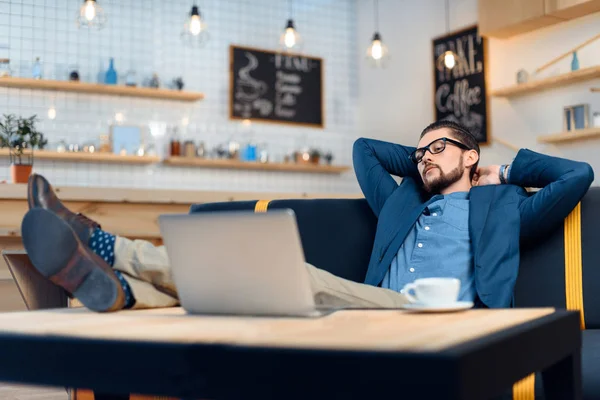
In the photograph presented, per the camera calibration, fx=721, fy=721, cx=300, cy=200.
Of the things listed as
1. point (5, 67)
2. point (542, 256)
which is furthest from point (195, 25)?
point (542, 256)

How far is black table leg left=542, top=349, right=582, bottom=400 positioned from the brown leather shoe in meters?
0.87

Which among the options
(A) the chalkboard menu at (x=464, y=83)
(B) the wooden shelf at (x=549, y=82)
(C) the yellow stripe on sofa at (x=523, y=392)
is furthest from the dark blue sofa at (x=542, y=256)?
(A) the chalkboard menu at (x=464, y=83)

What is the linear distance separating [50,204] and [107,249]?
13 cm

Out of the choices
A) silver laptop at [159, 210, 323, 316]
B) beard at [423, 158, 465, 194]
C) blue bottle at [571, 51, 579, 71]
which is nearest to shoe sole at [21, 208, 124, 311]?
silver laptop at [159, 210, 323, 316]

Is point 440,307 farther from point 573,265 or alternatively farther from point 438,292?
point 573,265

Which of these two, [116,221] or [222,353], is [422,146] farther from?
[116,221]

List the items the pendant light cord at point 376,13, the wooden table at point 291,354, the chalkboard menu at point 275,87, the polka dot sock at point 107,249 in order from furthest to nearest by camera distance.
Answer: the pendant light cord at point 376,13
the chalkboard menu at point 275,87
the polka dot sock at point 107,249
the wooden table at point 291,354

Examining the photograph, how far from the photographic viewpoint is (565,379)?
1.23m

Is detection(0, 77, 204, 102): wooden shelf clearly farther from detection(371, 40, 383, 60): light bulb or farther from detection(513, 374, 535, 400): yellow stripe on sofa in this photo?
detection(513, 374, 535, 400): yellow stripe on sofa

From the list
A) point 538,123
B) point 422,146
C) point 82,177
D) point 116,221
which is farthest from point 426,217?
point 82,177

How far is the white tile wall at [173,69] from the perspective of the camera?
592 cm

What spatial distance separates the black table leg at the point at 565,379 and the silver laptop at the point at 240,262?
1.38 feet

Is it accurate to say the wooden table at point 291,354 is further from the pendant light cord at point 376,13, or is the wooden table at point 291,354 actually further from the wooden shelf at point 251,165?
the pendant light cord at point 376,13

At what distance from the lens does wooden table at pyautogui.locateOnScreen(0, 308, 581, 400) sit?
785 millimetres
